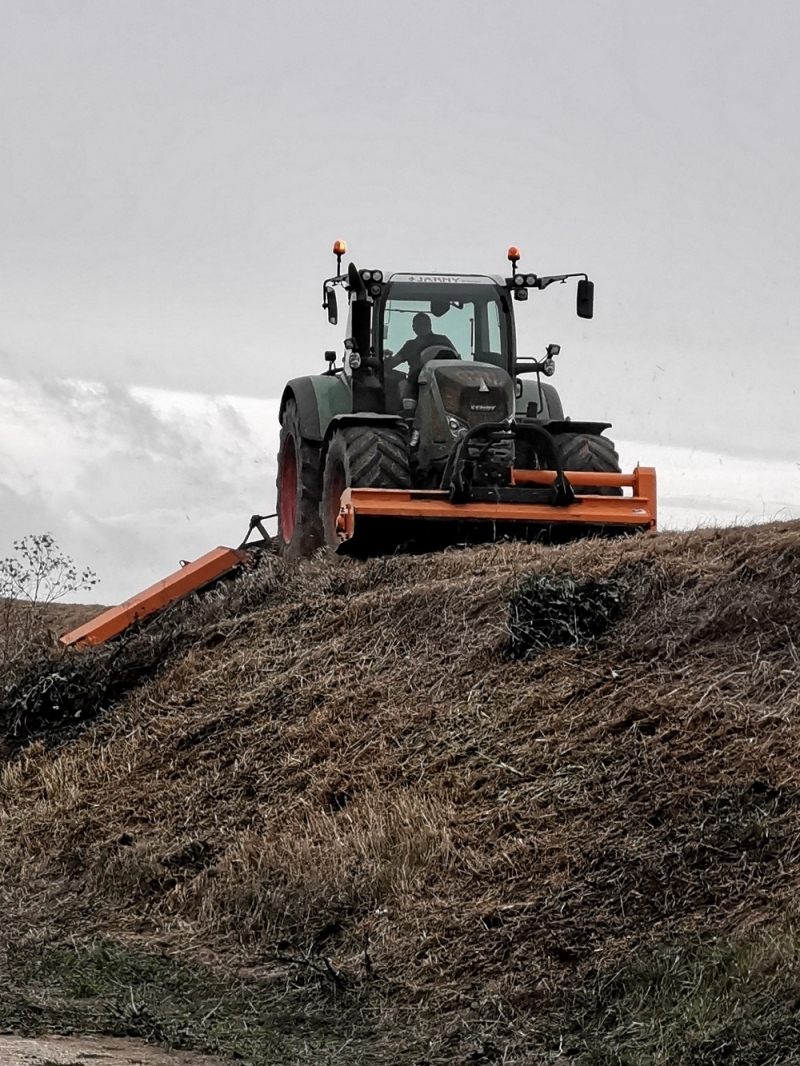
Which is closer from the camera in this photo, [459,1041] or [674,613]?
[459,1041]

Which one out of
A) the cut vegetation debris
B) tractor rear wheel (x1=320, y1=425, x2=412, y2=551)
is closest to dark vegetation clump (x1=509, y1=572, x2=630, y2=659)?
the cut vegetation debris

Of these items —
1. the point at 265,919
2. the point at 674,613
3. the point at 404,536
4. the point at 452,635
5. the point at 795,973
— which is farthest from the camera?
the point at 404,536

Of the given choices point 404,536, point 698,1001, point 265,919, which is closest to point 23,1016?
point 265,919

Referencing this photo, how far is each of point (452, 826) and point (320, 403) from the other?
7319 millimetres

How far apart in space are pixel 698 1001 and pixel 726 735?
1970 millimetres

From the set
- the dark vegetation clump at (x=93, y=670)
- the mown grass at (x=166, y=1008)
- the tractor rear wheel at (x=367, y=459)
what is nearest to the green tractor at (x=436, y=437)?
the tractor rear wheel at (x=367, y=459)

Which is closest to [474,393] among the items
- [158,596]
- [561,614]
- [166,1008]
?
[158,596]

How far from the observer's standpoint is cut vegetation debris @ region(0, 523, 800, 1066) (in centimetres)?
643

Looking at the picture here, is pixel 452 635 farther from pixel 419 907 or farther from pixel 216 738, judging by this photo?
pixel 419 907

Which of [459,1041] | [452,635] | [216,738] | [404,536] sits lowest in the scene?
[459,1041]

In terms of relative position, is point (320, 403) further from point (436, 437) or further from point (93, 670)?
point (93, 670)

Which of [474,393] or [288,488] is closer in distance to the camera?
[474,393]

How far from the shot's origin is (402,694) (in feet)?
32.1

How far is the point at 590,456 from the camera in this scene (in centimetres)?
1402
